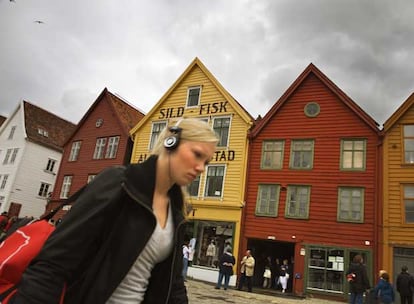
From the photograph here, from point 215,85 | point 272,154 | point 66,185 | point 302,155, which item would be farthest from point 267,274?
point 66,185

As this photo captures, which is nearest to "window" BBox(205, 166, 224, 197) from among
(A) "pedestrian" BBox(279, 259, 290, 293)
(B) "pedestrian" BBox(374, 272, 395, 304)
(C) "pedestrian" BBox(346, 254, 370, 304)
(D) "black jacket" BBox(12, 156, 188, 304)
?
(A) "pedestrian" BBox(279, 259, 290, 293)

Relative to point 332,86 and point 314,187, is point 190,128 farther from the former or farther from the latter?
point 332,86

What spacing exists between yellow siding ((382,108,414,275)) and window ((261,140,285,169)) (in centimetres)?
556

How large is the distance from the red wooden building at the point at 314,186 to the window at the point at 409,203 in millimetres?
1430

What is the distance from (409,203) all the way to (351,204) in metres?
2.67

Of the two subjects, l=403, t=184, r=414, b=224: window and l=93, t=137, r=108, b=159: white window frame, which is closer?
l=403, t=184, r=414, b=224: window

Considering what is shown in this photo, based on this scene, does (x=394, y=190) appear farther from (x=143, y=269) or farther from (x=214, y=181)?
(x=143, y=269)

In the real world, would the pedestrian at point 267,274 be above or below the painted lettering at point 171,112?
below

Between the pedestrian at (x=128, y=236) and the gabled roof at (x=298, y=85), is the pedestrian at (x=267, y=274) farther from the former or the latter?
the pedestrian at (x=128, y=236)

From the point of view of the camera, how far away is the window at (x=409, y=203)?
18.3 m

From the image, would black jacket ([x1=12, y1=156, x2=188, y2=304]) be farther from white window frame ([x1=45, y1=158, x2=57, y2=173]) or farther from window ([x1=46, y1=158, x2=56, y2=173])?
window ([x1=46, y1=158, x2=56, y2=173])

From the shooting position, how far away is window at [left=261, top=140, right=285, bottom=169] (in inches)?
870

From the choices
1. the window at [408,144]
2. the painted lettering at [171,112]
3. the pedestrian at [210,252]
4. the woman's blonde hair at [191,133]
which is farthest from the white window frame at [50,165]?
the woman's blonde hair at [191,133]

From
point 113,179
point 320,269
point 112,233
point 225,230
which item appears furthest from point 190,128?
point 225,230
